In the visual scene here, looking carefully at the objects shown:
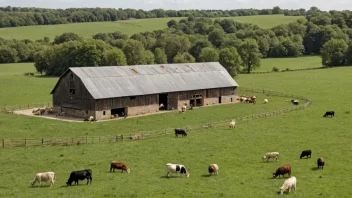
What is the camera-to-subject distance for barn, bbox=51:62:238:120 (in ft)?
186

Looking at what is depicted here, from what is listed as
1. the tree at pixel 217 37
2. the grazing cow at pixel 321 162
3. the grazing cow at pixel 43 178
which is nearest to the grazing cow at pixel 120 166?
the grazing cow at pixel 43 178

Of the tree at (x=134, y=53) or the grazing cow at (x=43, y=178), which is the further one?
the tree at (x=134, y=53)

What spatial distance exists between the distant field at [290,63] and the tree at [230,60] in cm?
1433

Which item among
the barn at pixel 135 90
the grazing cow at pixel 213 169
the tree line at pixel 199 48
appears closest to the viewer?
the grazing cow at pixel 213 169

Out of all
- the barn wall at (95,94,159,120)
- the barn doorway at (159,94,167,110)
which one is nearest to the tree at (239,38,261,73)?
the barn doorway at (159,94,167,110)

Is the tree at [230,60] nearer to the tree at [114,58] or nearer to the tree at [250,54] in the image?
the tree at [250,54]

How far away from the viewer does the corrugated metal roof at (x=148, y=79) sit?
189 feet

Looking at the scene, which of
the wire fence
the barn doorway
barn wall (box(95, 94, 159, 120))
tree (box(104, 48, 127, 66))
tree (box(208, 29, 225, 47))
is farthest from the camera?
tree (box(208, 29, 225, 47))

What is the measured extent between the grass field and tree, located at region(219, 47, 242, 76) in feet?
141

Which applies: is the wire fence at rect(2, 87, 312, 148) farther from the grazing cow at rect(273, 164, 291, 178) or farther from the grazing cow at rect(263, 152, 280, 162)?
the grazing cow at rect(273, 164, 291, 178)

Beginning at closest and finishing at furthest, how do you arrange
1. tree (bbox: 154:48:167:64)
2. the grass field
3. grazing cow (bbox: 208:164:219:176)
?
the grass field
grazing cow (bbox: 208:164:219:176)
tree (bbox: 154:48:167:64)

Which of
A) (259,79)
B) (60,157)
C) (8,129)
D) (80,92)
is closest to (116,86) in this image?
(80,92)

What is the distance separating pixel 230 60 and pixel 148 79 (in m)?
44.3

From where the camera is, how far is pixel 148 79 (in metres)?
63.3
